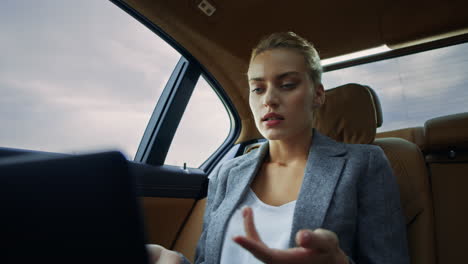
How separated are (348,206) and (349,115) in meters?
0.51

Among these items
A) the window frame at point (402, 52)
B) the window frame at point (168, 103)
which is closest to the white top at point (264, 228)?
the window frame at point (168, 103)

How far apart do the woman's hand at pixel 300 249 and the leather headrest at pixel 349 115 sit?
0.85 metres

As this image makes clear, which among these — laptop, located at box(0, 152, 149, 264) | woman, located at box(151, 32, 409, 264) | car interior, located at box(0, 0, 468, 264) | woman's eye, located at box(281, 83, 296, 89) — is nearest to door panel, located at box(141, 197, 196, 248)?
car interior, located at box(0, 0, 468, 264)

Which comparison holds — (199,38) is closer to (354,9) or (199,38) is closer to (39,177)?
(354,9)

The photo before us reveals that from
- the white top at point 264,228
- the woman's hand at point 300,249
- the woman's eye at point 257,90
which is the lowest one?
the white top at point 264,228

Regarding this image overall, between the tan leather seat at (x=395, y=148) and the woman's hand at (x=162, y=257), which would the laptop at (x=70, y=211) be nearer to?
the woman's hand at (x=162, y=257)

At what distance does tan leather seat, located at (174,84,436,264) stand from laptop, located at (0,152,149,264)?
3.66ft

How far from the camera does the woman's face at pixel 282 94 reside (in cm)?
109

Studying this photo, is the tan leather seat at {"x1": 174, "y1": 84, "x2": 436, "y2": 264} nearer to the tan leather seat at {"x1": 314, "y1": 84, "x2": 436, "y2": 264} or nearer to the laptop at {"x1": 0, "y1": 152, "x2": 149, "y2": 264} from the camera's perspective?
the tan leather seat at {"x1": 314, "y1": 84, "x2": 436, "y2": 264}

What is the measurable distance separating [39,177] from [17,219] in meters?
0.03

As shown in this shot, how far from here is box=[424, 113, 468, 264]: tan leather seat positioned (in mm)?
1331

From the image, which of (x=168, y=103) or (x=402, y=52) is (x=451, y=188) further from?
(x=168, y=103)

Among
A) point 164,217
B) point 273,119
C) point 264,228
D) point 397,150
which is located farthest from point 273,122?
point 164,217

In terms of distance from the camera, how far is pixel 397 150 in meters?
1.27
